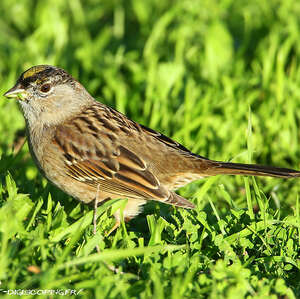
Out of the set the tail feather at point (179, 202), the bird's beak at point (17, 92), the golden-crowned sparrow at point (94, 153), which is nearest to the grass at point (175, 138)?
the tail feather at point (179, 202)

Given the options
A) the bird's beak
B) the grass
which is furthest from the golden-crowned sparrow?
the grass

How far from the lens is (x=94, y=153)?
13.3 feet

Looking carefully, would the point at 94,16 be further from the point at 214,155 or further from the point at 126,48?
the point at 214,155

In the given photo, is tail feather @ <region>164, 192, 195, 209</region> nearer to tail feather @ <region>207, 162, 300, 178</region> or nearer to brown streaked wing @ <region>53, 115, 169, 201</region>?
brown streaked wing @ <region>53, 115, 169, 201</region>

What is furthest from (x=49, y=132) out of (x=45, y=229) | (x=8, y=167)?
(x=45, y=229)

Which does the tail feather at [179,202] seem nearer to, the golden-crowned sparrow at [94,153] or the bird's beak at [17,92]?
the golden-crowned sparrow at [94,153]

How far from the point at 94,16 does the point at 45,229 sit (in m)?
4.84

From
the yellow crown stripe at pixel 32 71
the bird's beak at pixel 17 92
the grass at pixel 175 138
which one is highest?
the yellow crown stripe at pixel 32 71

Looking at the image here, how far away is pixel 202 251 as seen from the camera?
11.6ft

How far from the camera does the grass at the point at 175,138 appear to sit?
3.00 meters

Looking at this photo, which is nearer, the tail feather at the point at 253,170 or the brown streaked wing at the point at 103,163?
the tail feather at the point at 253,170

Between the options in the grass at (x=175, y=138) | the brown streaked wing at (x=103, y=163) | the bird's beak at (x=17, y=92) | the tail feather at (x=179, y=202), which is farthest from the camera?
the bird's beak at (x=17, y=92)

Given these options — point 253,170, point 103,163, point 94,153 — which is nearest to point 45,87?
point 94,153

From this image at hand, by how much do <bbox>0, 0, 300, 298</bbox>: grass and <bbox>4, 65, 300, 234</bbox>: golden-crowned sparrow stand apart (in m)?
0.22
